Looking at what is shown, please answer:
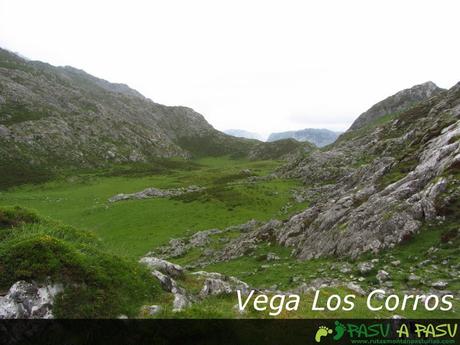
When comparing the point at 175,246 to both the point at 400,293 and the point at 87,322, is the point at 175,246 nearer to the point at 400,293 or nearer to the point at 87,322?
the point at 400,293

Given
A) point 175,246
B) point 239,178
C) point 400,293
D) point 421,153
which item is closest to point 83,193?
point 239,178

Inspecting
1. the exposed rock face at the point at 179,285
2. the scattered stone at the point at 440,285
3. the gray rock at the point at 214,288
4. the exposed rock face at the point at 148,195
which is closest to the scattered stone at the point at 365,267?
the scattered stone at the point at 440,285

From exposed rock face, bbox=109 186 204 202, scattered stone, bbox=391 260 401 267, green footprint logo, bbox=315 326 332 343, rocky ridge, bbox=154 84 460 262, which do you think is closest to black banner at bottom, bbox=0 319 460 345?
green footprint logo, bbox=315 326 332 343

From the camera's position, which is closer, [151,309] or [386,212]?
[151,309]

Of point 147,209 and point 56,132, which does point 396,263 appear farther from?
point 56,132

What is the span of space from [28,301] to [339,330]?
949 cm

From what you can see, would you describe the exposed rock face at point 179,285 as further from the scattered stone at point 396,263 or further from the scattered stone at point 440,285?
the scattered stone at point 396,263

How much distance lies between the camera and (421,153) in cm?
3553

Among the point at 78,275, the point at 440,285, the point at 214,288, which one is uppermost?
the point at 78,275

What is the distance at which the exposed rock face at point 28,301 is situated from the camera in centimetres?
916

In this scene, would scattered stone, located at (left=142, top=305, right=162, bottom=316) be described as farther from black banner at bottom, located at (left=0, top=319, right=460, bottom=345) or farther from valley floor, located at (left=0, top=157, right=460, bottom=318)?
black banner at bottom, located at (left=0, top=319, right=460, bottom=345)

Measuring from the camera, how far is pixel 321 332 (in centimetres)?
1036

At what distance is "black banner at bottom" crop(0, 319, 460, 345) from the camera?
352 inches

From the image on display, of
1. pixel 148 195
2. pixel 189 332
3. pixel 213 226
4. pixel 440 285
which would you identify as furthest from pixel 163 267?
pixel 148 195
